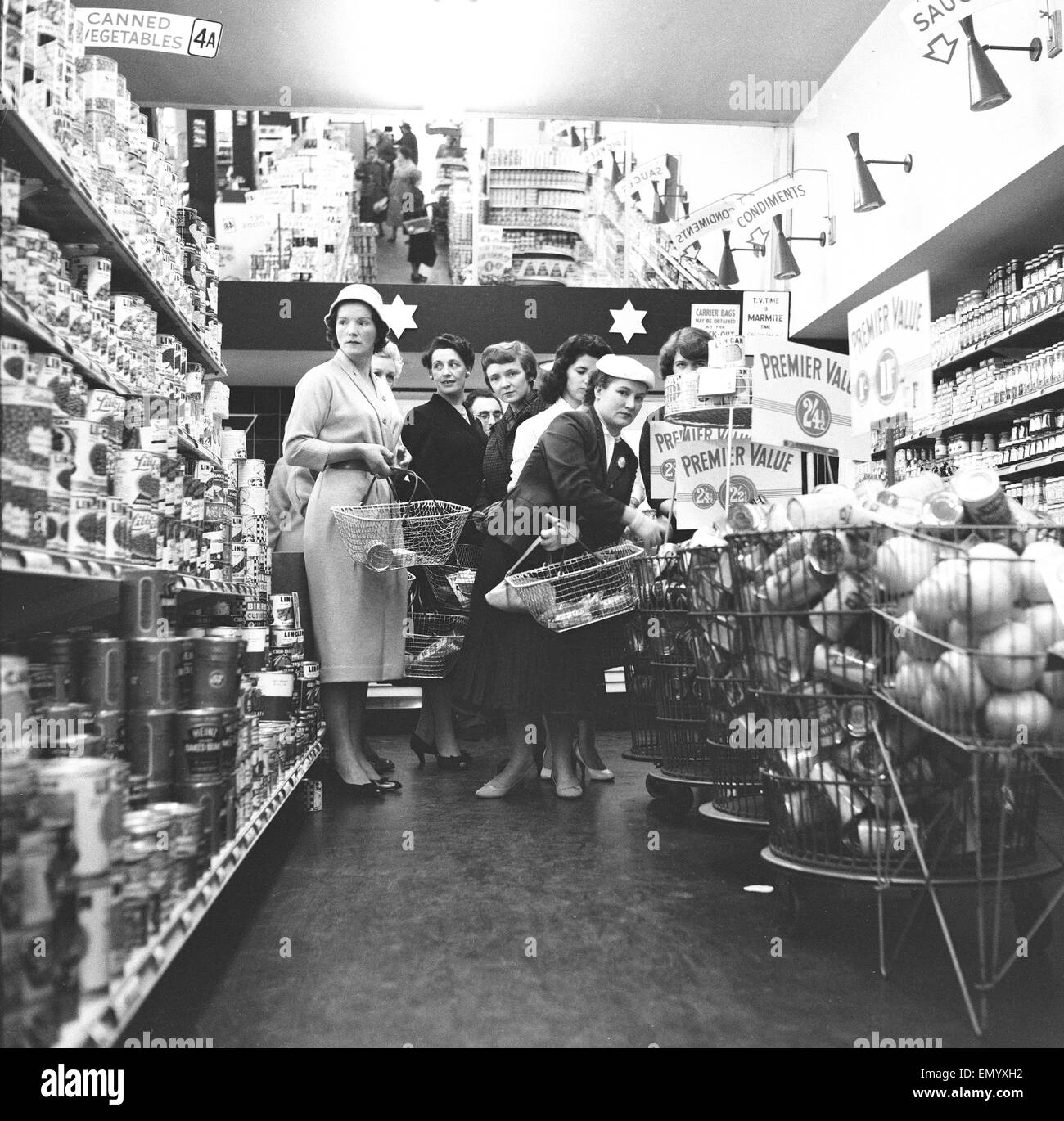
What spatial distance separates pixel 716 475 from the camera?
4199mm

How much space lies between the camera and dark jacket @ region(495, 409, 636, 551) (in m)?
4.01

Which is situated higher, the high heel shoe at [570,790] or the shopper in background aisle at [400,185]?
the shopper in background aisle at [400,185]

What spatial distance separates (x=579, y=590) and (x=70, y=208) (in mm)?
2181

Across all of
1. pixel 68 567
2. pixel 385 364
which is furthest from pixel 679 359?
pixel 68 567

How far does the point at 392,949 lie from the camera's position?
7.96 feet

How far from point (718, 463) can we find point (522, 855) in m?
1.72

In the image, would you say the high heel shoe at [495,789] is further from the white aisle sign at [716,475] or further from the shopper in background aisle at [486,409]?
the shopper in background aisle at [486,409]

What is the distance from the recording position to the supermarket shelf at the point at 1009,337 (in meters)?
6.09

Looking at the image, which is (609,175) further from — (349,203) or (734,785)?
(734,785)

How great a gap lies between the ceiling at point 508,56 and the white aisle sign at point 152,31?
427 cm

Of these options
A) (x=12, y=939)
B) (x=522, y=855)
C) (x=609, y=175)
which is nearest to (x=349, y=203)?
(x=609, y=175)

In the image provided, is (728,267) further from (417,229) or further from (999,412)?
(417,229)

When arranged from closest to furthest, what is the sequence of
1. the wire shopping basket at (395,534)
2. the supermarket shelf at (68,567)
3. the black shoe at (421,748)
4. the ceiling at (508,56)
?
1. the supermarket shelf at (68,567)
2. the wire shopping basket at (395,534)
3. the black shoe at (421,748)
4. the ceiling at (508,56)

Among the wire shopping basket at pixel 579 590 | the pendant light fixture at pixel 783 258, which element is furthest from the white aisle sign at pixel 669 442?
the pendant light fixture at pixel 783 258
